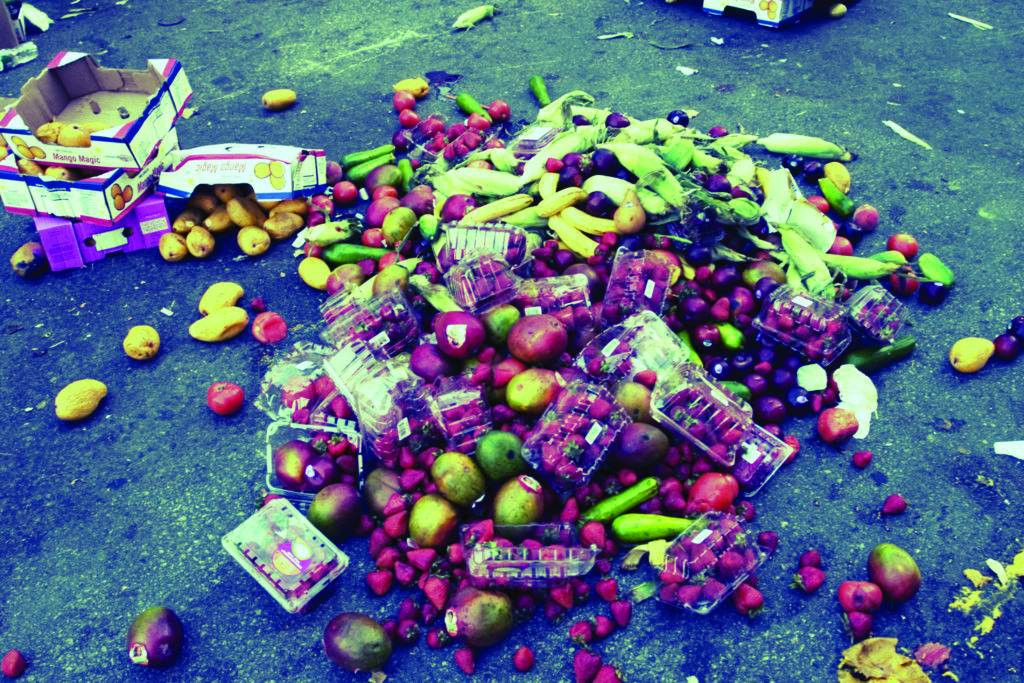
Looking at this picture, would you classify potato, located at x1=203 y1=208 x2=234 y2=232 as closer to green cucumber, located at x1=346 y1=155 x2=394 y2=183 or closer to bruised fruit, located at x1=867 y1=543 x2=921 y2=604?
green cucumber, located at x1=346 y1=155 x2=394 y2=183

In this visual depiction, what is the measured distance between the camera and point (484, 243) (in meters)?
4.89

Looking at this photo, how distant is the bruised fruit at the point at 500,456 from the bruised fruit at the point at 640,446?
0.49m

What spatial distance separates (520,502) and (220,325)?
8.41 feet

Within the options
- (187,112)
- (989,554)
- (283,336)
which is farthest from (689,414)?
(187,112)

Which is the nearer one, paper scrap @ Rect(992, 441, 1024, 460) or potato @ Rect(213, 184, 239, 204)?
paper scrap @ Rect(992, 441, 1024, 460)

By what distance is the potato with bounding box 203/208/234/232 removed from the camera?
19.3 ft

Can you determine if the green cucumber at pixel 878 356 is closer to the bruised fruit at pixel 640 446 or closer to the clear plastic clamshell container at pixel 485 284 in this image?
the bruised fruit at pixel 640 446

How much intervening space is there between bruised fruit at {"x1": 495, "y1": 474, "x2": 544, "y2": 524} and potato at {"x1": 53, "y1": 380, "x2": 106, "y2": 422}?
2701 mm

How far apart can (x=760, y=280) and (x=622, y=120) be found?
1968 millimetres

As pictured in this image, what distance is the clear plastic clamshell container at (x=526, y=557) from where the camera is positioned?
11.8ft

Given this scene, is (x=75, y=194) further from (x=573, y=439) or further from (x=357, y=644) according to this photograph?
(x=573, y=439)

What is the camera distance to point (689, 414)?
161 inches

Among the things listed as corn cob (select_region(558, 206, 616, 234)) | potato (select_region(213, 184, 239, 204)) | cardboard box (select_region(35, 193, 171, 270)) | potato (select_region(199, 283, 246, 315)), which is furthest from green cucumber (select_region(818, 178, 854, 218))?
cardboard box (select_region(35, 193, 171, 270))

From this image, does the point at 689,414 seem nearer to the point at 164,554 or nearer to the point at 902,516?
the point at 902,516
